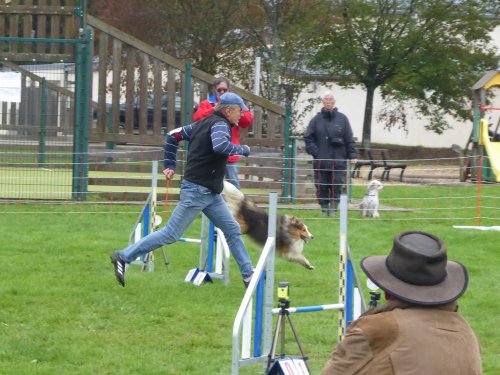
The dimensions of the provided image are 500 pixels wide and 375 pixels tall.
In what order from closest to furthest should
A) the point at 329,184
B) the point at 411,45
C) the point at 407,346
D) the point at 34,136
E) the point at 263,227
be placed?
the point at 407,346 → the point at 263,227 → the point at 329,184 → the point at 34,136 → the point at 411,45

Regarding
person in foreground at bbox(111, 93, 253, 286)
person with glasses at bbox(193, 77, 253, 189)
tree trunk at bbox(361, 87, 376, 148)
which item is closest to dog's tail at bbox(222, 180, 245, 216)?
person with glasses at bbox(193, 77, 253, 189)

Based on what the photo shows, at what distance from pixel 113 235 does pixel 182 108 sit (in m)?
4.90

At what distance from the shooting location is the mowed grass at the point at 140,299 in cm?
756

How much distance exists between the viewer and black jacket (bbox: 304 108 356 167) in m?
15.9

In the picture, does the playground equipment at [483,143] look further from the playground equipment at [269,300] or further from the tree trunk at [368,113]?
the playground equipment at [269,300]

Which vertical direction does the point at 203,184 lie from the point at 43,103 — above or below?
below

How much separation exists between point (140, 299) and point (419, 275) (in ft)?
19.7

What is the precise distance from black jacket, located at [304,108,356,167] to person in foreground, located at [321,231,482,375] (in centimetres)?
1218

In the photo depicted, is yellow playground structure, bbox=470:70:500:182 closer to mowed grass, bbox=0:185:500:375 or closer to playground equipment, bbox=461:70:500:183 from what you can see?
playground equipment, bbox=461:70:500:183

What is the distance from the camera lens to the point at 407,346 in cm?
357

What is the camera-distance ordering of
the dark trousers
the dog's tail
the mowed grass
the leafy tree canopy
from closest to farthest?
the mowed grass → the dog's tail → the dark trousers → the leafy tree canopy

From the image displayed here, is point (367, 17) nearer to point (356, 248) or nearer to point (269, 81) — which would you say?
point (269, 81)

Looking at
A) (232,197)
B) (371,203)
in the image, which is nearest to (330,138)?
(371,203)

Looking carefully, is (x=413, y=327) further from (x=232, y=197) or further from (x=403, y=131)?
(x=403, y=131)
